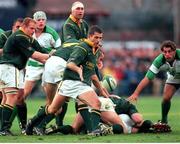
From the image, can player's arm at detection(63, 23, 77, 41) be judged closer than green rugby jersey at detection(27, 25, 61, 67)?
Yes

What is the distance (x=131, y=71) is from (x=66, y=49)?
20.4 m

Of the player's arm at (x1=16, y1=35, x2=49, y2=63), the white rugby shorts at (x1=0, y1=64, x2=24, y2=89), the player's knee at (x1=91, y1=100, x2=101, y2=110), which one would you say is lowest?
the player's knee at (x1=91, y1=100, x2=101, y2=110)

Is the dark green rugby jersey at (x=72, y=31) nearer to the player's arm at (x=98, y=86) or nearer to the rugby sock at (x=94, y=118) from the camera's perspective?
the player's arm at (x=98, y=86)

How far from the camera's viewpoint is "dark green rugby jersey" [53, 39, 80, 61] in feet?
57.8

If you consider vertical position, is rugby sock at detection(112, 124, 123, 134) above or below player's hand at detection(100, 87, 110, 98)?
below

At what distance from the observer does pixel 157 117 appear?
23141 mm

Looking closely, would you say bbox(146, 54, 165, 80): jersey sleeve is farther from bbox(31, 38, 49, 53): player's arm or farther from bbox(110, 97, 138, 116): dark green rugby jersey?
bbox(31, 38, 49, 53): player's arm

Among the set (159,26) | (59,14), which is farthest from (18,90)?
(159,26)

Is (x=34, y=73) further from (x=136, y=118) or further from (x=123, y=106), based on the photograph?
(x=136, y=118)

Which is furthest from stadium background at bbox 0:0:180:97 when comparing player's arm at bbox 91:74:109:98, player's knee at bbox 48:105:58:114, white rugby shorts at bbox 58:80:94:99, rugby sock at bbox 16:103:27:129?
white rugby shorts at bbox 58:80:94:99

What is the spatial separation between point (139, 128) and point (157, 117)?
17.3 ft

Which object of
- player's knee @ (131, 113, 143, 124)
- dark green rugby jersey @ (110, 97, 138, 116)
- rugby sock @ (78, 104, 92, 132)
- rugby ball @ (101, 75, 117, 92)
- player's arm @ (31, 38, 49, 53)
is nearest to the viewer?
rugby sock @ (78, 104, 92, 132)

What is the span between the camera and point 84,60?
17.0m

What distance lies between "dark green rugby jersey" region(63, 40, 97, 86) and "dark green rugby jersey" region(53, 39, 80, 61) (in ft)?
1.85
